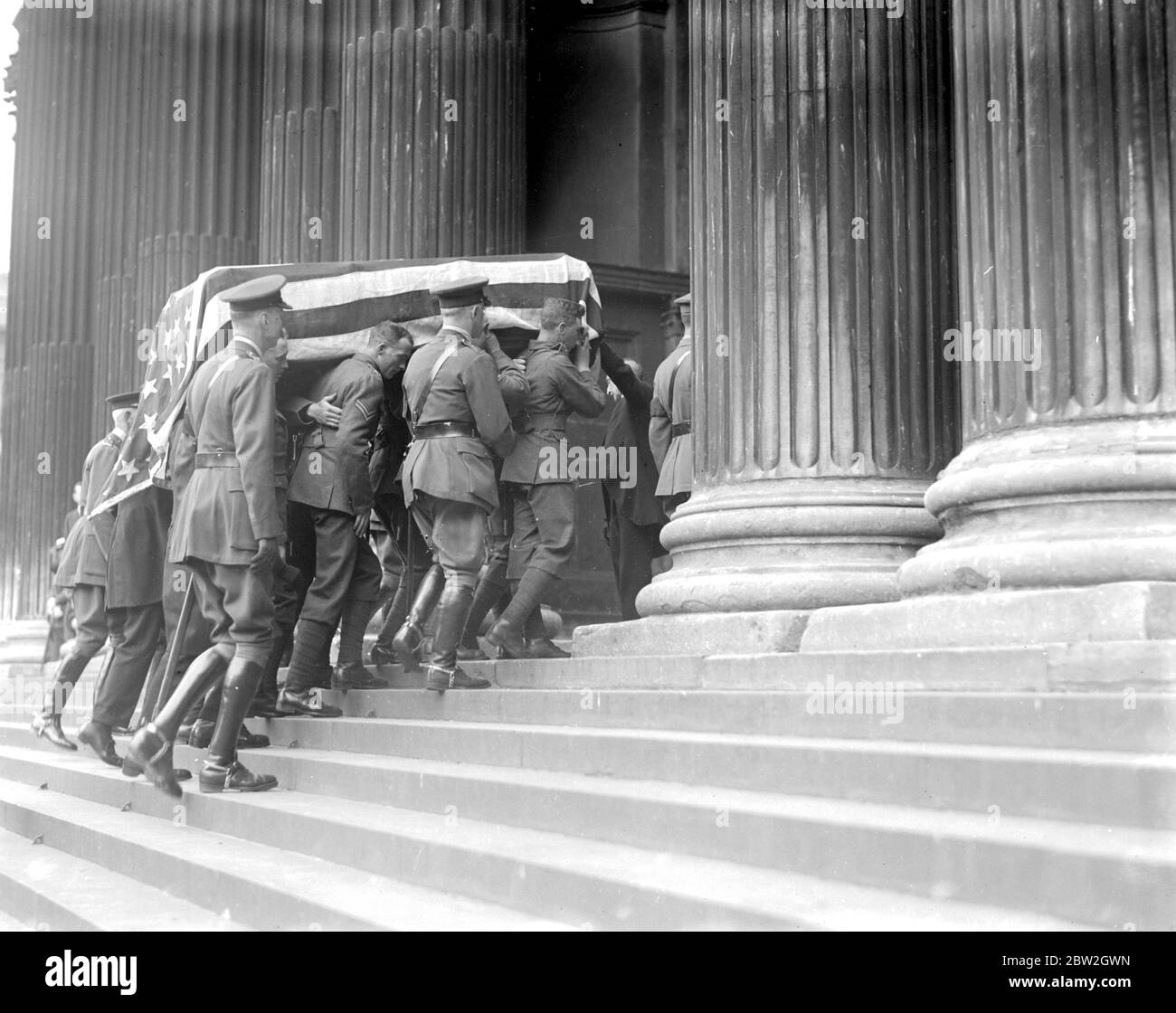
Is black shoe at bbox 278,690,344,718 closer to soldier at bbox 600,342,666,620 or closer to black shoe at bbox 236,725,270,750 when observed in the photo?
black shoe at bbox 236,725,270,750

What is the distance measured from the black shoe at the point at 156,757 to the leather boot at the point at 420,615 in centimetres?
197

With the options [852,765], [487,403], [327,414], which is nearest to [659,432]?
[487,403]

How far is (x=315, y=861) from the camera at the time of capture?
5629 millimetres

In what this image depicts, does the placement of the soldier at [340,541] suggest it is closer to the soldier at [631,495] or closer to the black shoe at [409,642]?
the black shoe at [409,642]

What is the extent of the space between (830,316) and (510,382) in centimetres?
187

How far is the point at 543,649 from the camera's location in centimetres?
841

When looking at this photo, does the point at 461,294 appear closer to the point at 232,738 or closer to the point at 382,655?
the point at 382,655

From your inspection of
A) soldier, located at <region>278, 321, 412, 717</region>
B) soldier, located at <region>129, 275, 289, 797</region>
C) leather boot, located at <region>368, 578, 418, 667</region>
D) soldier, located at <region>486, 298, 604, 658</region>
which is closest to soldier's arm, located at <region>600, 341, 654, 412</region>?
soldier, located at <region>486, 298, 604, 658</region>

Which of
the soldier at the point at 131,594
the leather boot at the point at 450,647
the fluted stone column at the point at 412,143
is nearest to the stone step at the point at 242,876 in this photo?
the soldier at the point at 131,594

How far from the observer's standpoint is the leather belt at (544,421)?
832 centimetres
